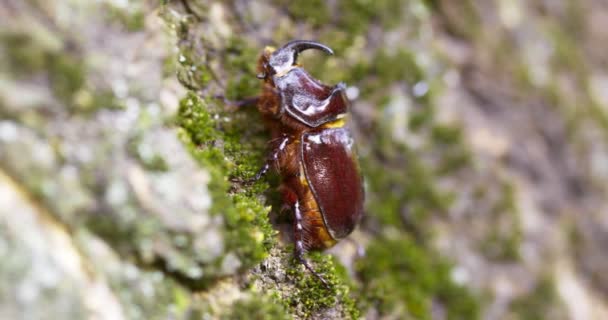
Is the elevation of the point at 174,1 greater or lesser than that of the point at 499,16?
lesser

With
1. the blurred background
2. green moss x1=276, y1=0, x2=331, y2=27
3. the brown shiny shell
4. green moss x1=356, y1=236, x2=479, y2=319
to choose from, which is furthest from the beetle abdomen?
green moss x1=276, y1=0, x2=331, y2=27

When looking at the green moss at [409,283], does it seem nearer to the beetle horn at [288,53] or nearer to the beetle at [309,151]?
the beetle at [309,151]

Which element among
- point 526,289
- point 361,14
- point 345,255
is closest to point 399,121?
point 361,14

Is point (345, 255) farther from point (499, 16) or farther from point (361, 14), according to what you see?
point (499, 16)

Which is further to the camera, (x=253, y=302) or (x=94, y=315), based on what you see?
(x=253, y=302)

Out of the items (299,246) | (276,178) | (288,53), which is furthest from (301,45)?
(299,246)

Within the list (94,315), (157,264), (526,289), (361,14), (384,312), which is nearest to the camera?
(94,315)
